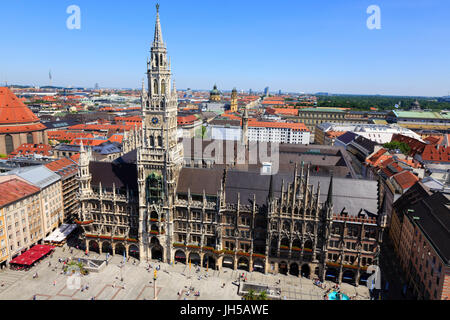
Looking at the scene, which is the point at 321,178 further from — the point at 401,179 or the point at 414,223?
the point at 401,179

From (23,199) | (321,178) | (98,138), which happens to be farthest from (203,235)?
(98,138)

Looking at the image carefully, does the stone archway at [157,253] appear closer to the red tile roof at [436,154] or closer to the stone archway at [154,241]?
the stone archway at [154,241]

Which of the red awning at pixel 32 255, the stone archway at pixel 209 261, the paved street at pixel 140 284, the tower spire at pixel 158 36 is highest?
the tower spire at pixel 158 36

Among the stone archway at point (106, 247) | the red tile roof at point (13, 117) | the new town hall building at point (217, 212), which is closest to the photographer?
the new town hall building at point (217, 212)

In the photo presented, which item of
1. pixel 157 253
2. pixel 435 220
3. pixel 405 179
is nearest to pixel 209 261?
pixel 157 253

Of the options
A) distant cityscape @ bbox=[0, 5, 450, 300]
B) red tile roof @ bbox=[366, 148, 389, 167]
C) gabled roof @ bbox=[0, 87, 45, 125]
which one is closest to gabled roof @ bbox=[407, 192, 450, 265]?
distant cityscape @ bbox=[0, 5, 450, 300]

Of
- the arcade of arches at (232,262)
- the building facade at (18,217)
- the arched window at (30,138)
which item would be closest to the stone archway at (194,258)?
the arcade of arches at (232,262)
